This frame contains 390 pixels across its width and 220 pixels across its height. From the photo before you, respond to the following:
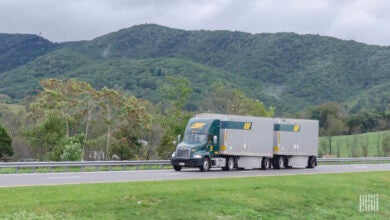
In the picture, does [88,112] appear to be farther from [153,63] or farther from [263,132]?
[153,63]

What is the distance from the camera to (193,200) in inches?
723

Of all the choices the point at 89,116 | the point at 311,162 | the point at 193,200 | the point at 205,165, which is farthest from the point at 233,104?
the point at 193,200

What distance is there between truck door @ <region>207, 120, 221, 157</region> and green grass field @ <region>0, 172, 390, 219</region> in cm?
998

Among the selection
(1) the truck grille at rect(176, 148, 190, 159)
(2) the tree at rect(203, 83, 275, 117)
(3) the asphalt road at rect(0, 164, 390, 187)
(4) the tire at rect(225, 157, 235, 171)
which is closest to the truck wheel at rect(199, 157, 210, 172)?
(1) the truck grille at rect(176, 148, 190, 159)

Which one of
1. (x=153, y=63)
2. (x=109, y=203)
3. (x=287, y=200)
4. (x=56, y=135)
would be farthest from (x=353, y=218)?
(x=153, y=63)

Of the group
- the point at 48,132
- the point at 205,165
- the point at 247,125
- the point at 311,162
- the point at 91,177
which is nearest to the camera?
the point at 91,177

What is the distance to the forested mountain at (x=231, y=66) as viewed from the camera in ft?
421

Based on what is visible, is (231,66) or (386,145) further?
(231,66)

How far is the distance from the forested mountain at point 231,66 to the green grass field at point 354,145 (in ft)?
42.9

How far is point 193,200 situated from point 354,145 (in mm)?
88443

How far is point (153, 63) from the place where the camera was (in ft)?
463

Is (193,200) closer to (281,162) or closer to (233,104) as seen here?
(281,162)

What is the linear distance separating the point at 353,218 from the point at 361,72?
411ft

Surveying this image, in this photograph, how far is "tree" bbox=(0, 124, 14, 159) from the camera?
219ft
